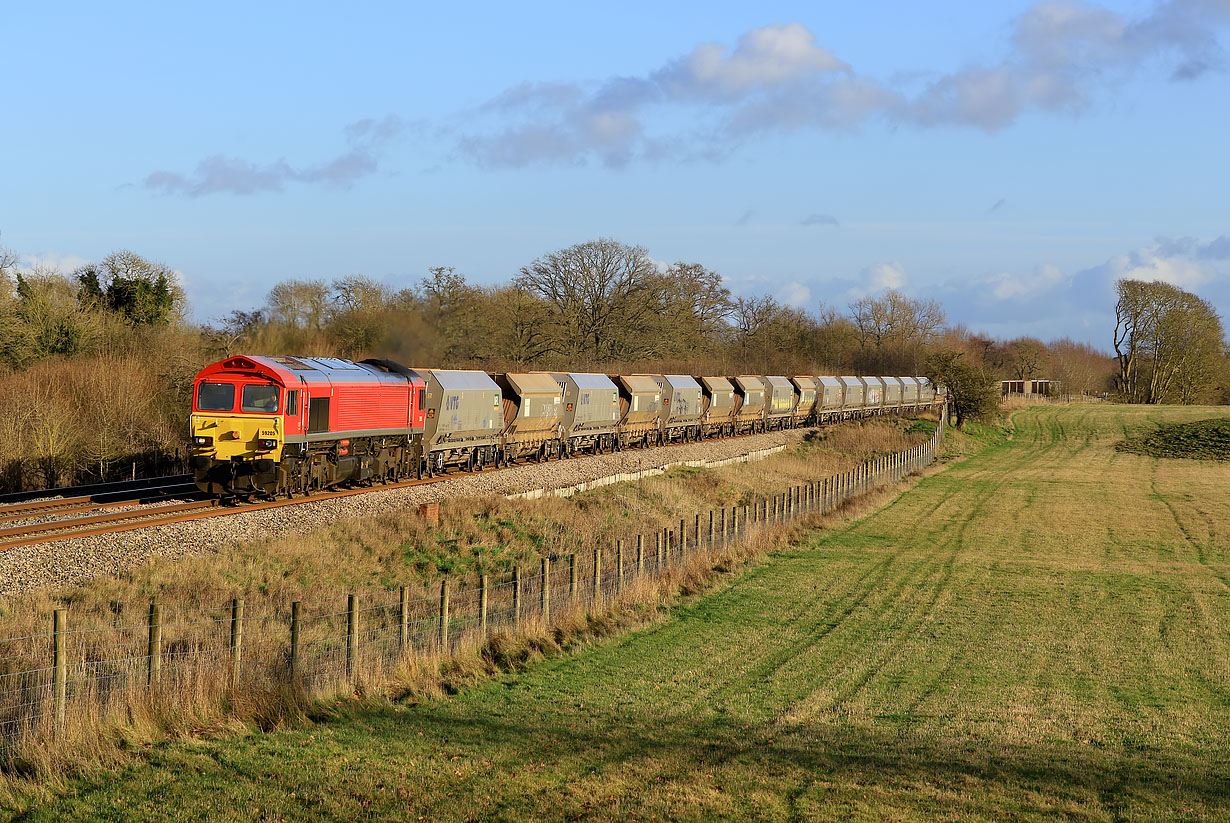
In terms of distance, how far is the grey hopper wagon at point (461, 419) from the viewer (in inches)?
1355

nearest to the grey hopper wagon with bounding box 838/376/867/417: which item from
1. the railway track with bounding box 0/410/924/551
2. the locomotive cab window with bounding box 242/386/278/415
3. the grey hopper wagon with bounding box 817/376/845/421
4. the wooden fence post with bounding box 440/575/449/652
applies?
the grey hopper wagon with bounding box 817/376/845/421

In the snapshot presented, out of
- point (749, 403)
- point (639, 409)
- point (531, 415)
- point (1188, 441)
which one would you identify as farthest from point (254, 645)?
point (1188, 441)

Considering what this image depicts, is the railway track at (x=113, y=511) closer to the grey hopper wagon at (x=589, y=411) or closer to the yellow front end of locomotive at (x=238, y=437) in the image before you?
the yellow front end of locomotive at (x=238, y=437)

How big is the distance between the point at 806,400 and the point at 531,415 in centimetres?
3675

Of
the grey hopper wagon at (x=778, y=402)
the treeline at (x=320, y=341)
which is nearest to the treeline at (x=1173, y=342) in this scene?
the treeline at (x=320, y=341)

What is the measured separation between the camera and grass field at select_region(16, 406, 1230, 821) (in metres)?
9.16

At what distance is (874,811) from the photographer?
9.01 meters

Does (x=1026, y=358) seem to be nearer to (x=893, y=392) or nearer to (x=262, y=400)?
(x=893, y=392)

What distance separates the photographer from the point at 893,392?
9050 cm

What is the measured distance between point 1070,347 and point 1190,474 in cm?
12633

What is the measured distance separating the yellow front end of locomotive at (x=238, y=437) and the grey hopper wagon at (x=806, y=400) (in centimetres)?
5009

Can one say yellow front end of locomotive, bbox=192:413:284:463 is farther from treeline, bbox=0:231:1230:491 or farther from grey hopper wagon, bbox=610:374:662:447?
grey hopper wagon, bbox=610:374:662:447

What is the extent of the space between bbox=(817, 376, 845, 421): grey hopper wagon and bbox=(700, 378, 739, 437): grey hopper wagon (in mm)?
14949

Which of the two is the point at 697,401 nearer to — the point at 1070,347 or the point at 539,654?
the point at 539,654
